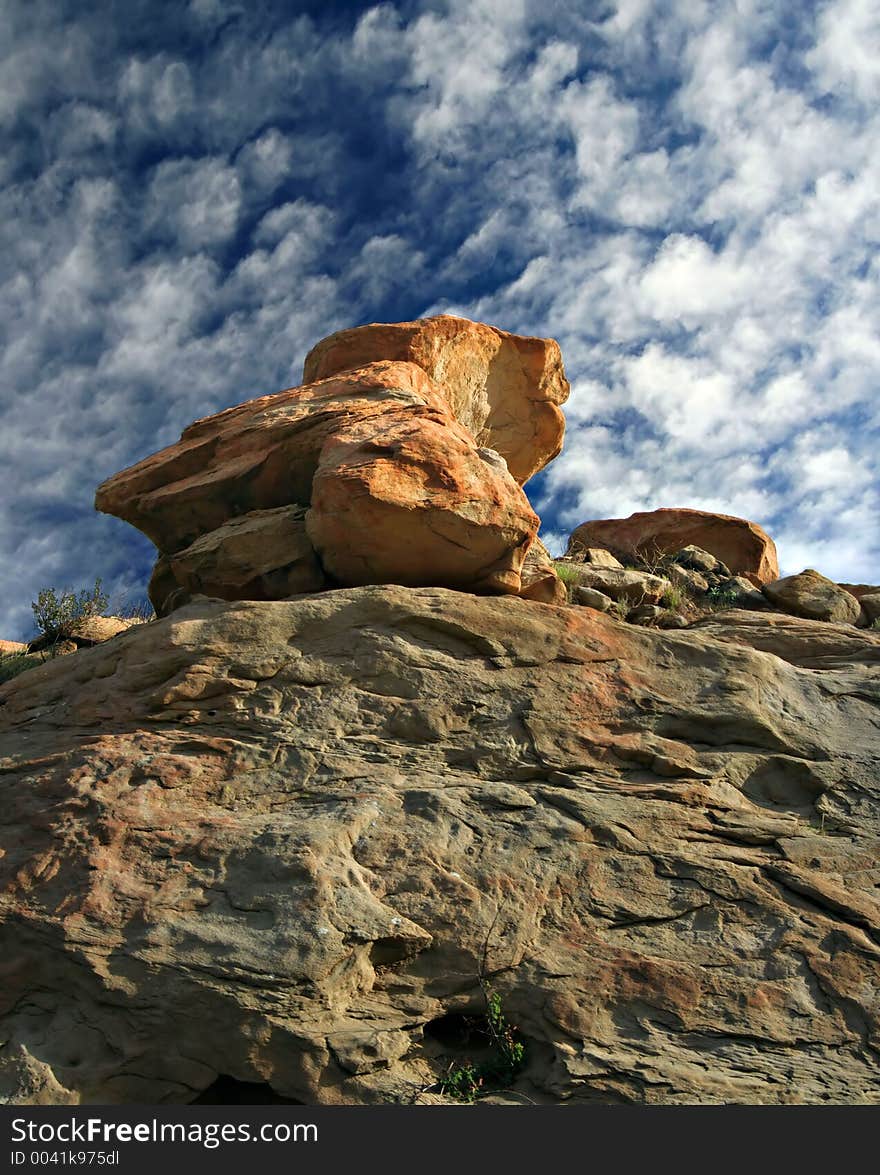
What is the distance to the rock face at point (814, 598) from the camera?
1038 centimetres

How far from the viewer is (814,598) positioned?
34.4 ft

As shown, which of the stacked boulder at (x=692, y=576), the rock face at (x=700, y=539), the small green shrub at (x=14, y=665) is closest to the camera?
the small green shrub at (x=14, y=665)

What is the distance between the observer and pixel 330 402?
9383 mm

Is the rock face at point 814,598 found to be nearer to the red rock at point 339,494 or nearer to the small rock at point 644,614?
the small rock at point 644,614

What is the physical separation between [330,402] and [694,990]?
6.53m

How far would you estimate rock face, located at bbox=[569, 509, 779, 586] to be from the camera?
13828mm

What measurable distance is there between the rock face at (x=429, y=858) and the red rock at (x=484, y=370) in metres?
4.60

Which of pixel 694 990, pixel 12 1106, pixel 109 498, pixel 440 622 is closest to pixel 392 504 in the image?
pixel 440 622

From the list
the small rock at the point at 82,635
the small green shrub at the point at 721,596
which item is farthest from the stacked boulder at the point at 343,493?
the small green shrub at the point at 721,596

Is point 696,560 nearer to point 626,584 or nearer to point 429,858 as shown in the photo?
point 626,584

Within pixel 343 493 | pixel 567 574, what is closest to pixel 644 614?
pixel 567 574

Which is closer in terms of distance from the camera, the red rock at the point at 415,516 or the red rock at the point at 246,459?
the red rock at the point at 415,516

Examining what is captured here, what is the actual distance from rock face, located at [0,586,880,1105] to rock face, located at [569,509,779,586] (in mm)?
6139

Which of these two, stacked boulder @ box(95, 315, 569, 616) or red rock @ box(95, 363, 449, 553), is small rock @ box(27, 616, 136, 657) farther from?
red rock @ box(95, 363, 449, 553)
